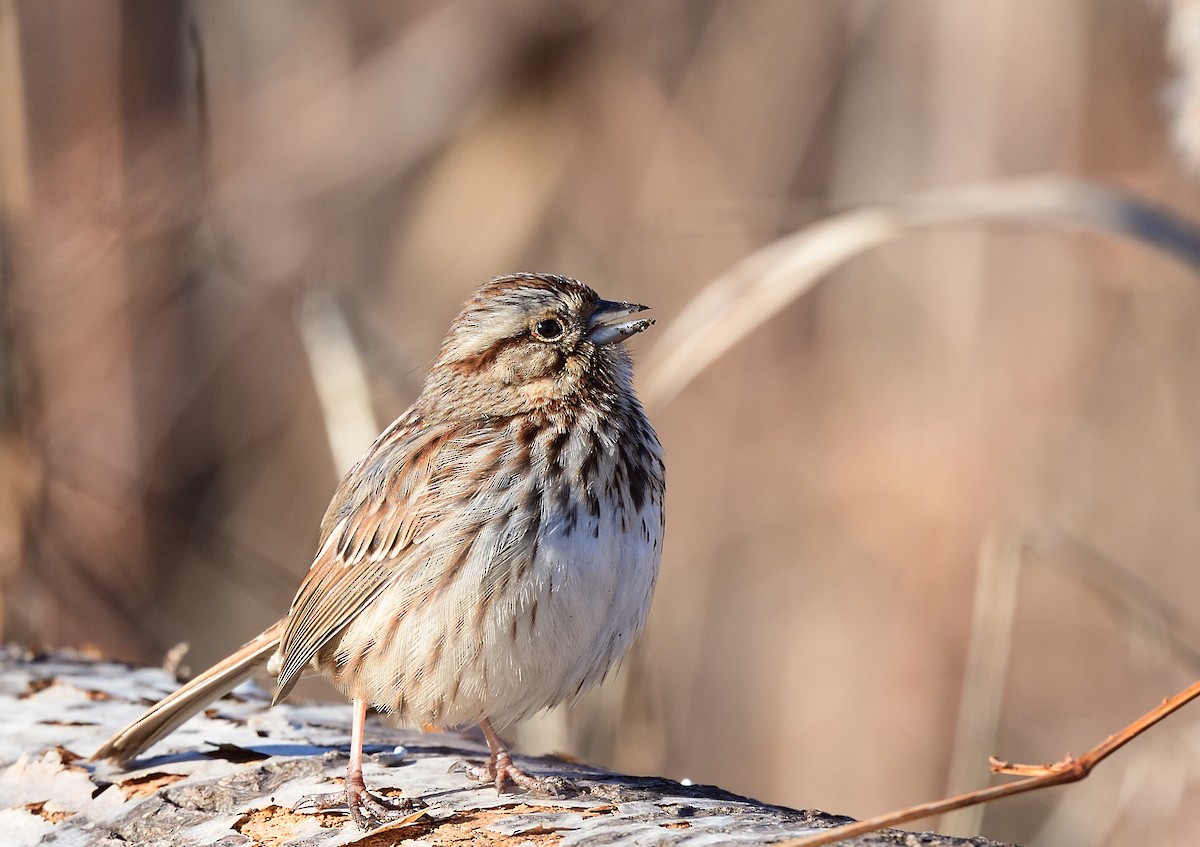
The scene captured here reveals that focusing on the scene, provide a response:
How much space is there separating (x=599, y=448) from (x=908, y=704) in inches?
140

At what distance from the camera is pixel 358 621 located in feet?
9.66

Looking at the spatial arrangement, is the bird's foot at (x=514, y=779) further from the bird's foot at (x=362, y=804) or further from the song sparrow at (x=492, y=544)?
the bird's foot at (x=362, y=804)

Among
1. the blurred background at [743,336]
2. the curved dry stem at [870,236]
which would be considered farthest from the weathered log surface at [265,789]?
the blurred background at [743,336]

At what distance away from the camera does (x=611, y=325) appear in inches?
122

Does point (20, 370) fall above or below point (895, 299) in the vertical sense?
below

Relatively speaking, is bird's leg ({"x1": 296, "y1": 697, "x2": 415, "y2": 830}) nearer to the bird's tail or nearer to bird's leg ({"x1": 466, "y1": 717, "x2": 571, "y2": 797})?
bird's leg ({"x1": 466, "y1": 717, "x2": 571, "y2": 797})

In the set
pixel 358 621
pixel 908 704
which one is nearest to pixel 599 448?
pixel 358 621

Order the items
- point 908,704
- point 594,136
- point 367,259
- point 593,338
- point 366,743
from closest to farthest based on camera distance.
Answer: point 366,743, point 593,338, point 908,704, point 594,136, point 367,259

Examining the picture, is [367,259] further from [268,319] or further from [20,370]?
[20,370]

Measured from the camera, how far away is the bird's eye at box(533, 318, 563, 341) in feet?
10.1

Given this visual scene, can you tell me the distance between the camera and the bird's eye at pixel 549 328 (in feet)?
10.1

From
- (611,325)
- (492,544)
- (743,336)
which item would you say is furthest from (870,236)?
(743,336)

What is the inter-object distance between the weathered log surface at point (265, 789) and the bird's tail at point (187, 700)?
0.04m

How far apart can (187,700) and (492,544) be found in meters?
0.74
